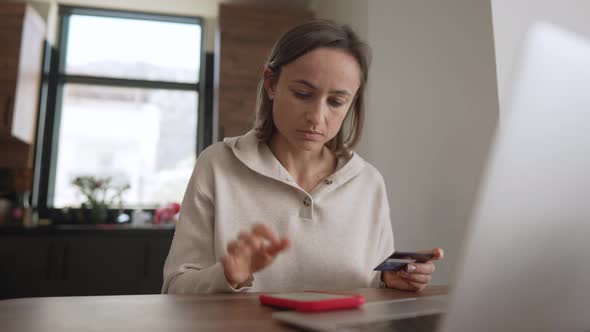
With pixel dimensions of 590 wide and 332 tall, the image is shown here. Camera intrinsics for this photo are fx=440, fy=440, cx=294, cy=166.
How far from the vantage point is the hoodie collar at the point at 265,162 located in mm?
1106

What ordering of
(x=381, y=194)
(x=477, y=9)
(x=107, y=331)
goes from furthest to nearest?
(x=477, y=9) < (x=381, y=194) < (x=107, y=331)

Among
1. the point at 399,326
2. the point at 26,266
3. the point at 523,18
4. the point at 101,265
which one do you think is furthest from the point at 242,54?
→ the point at 399,326

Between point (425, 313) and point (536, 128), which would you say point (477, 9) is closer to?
point (425, 313)

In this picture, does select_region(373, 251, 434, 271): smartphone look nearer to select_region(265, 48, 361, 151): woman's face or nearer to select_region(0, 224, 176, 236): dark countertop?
select_region(265, 48, 361, 151): woman's face

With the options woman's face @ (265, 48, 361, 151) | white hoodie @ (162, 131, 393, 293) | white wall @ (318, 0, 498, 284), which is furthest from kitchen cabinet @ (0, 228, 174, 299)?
woman's face @ (265, 48, 361, 151)

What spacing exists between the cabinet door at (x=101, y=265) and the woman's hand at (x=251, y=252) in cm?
214

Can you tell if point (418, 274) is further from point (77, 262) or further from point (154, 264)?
point (77, 262)

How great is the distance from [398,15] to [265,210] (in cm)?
149

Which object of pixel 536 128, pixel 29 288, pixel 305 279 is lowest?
pixel 29 288

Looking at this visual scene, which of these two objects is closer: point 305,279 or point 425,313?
point 425,313

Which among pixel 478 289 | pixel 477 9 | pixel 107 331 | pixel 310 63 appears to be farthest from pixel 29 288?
pixel 478 289

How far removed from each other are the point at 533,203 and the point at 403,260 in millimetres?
605

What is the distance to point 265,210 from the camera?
1107mm

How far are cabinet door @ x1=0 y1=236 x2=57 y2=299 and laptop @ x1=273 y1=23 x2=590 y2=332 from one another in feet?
9.31
